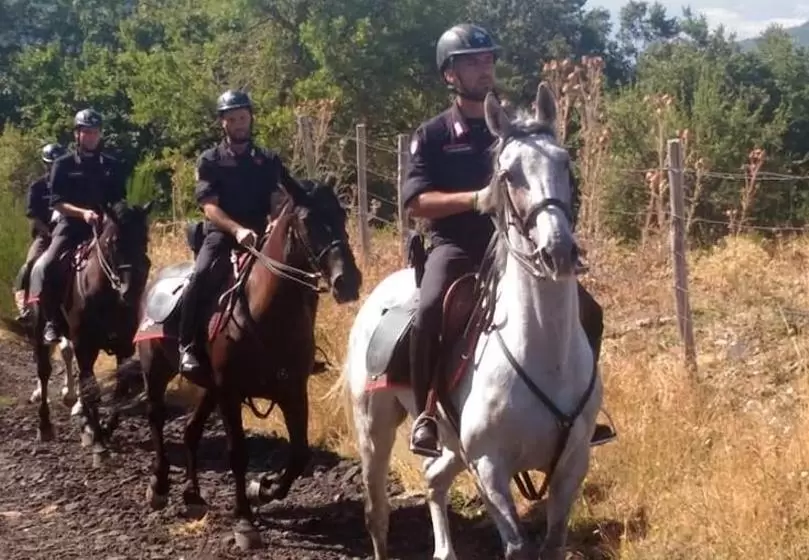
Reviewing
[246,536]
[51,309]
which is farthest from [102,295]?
[246,536]

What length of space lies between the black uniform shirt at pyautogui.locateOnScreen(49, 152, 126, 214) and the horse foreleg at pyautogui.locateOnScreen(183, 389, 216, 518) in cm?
308

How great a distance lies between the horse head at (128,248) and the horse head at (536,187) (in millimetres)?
5485

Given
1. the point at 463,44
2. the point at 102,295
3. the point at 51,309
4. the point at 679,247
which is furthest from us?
the point at 51,309

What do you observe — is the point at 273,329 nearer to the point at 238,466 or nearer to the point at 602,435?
the point at 238,466

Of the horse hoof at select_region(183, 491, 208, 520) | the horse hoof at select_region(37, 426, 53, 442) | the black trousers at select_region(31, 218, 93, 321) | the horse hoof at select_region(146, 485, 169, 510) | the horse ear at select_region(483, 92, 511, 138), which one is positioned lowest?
the horse hoof at select_region(37, 426, 53, 442)

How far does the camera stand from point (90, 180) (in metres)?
10.9

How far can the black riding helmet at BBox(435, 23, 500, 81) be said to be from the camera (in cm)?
561

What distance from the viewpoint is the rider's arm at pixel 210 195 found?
7.80 metres

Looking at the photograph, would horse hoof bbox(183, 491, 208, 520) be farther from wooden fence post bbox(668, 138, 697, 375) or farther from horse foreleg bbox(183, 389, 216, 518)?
wooden fence post bbox(668, 138, 697, 375)

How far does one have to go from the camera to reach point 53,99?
40469 millimetres

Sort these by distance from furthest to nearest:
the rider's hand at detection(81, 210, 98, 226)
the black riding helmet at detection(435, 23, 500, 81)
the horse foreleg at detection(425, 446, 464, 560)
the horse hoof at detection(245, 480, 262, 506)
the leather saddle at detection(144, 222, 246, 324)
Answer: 1. the rider's hand at detection(81, 210, 98, 226)
2. the leather saddle at detection(144, 222, 246, 324)
3. the horse hoof at detection(245, 480, 262, 506)
4. the horse foreleg at detection(425, 446, 464, 560)
5. the black riding helmet at detection(435, 23, 500, 81)

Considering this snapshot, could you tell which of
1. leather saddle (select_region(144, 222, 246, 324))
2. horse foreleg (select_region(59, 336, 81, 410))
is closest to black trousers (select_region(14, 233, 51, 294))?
horse foreleg (select_region(59, 336, 81, 410))

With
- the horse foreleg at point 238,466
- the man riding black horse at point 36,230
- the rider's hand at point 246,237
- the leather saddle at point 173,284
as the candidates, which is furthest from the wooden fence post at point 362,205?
the rider's hand at point 246,237

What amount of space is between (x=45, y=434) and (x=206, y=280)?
4.04m
